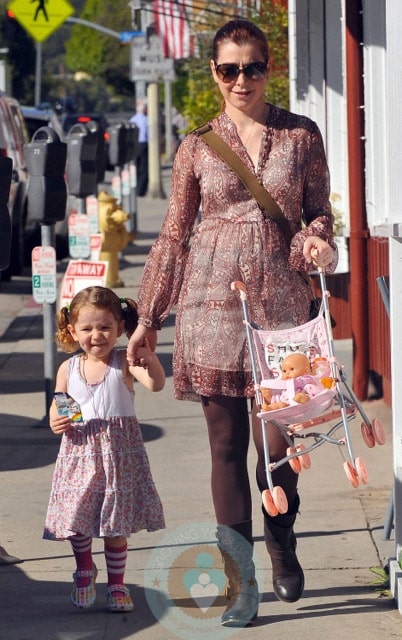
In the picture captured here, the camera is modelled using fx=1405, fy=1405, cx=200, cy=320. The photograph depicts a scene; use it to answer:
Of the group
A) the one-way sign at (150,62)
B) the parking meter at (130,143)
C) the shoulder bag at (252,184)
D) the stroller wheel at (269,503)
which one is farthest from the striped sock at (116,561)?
the one-way sign at (150,62)

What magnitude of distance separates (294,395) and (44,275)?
472 centimetres

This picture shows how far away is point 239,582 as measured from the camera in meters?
4.95

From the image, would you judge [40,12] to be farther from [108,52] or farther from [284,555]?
[108,52]

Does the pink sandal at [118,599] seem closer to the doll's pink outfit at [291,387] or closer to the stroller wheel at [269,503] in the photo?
the stroller wheel at [269,503]

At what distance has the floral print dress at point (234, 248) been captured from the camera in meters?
4.83

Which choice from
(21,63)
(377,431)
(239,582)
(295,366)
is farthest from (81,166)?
(21,63)

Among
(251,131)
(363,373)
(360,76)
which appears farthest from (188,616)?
(360,76)

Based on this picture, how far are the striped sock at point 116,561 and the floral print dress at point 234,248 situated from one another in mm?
655

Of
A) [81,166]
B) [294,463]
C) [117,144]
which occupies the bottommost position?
[294,463]

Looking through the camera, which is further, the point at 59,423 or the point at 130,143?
the point at 130,143

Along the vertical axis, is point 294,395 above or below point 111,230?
below

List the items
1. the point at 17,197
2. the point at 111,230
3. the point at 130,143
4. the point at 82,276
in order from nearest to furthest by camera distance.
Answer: the point at 82,276 → the point at 111,230 → the point at 17,197 → the point at 130,143

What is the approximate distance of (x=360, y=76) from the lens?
8.97m
